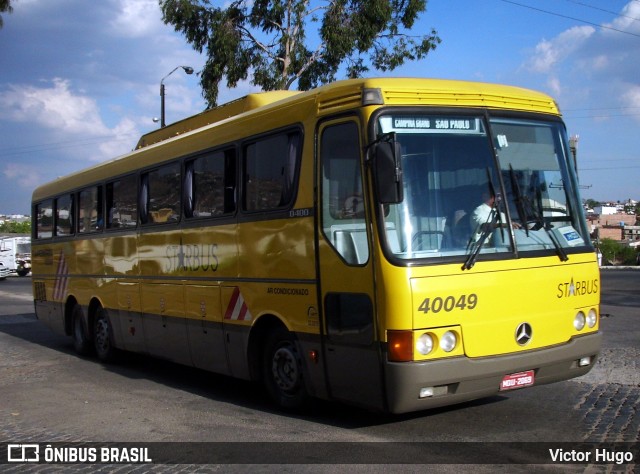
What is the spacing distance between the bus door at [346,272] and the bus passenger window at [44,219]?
9815 millimetres

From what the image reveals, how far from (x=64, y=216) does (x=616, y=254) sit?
54.9 m

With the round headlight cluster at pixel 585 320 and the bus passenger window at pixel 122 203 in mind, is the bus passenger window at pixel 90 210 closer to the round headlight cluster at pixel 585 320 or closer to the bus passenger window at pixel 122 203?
the bus passenger window at pixel 122 203

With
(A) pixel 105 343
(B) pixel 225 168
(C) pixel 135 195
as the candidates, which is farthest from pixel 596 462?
(A) pixel 105 343

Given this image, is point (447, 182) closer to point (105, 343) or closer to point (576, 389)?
point (576, 389)

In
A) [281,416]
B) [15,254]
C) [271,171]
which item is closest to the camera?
[281,416]

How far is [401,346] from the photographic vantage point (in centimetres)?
624

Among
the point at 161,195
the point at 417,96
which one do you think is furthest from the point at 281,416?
the point at 161,195

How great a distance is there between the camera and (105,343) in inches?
502

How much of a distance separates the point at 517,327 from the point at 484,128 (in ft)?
6.06

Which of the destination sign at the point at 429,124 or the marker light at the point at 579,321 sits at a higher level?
the destination sign at the point at 429,124

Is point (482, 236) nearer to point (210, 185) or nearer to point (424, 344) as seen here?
point (424, 344)

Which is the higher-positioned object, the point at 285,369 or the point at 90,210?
the point at 90,210

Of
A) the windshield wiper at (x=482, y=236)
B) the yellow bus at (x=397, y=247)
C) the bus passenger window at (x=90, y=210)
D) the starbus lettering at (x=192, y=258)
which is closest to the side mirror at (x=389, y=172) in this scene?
the yellow bus at (x=397, y=247)

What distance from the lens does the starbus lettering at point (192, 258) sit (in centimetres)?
924
